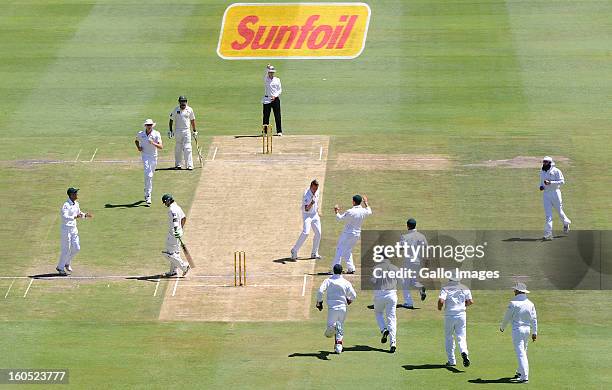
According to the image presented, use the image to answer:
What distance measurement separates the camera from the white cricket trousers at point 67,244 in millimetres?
36812

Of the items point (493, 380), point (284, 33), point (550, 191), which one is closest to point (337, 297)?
point (493, 380)

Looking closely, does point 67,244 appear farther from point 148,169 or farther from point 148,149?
point 148,149

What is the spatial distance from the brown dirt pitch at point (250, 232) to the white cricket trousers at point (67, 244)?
8.06 ft

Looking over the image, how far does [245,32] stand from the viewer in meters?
55.2

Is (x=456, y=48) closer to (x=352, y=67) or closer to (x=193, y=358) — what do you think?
(x=352, y=67)

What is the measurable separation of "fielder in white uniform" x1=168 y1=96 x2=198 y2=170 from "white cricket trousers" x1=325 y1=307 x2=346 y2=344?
40.1ft

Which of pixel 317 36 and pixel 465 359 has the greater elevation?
pixel 317 36

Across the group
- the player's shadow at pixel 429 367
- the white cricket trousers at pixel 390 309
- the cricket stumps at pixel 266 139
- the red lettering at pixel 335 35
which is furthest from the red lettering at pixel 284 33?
the player's shadow at pixel 429 367

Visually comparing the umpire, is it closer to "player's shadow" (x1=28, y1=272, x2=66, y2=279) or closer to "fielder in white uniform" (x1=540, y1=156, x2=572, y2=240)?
"fielder in white uniform" (x1=540, y1=156, x2=572, y2=240)

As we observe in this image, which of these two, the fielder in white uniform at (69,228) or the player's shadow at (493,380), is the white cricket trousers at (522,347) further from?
the fielder in white uniform at (69,228)

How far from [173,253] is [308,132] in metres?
11.3

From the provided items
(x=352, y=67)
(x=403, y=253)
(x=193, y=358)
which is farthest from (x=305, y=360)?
(x=352, y=67)

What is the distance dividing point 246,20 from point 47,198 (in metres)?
16.0

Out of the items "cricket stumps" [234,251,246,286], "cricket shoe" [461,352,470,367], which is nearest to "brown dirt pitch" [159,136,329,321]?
"cricket stumps" [234,251,246,286]
